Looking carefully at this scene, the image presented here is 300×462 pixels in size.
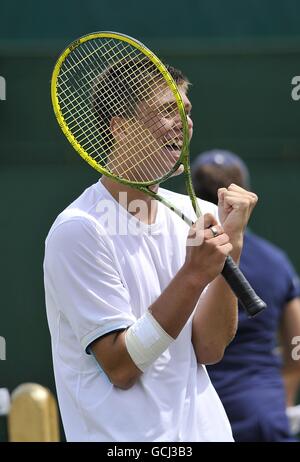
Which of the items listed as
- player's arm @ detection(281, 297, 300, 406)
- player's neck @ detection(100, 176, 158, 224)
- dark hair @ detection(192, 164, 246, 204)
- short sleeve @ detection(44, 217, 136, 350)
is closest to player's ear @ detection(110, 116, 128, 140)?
player's neck @ detection(100, 176, 158, 224)

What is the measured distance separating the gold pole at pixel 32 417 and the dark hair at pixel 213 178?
91 centimetres

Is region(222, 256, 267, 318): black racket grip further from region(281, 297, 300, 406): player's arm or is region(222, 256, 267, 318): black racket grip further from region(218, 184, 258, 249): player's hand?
region(281, 297, 300, 406): player's arm

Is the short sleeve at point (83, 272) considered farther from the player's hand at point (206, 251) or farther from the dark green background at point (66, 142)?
the dark green background at point (66, 142)

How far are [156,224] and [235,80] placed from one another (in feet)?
10.1

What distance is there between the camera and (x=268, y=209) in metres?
5.41

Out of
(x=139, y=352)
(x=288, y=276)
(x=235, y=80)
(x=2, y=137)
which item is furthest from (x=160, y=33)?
(x=139, y=352)

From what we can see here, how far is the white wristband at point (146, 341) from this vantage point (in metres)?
2.25

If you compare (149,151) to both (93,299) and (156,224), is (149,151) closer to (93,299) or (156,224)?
(156,224)

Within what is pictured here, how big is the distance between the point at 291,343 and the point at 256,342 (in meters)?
0.38

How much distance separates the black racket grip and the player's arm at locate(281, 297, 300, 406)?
1.41 metres

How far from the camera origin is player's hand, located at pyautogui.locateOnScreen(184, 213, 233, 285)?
226cm

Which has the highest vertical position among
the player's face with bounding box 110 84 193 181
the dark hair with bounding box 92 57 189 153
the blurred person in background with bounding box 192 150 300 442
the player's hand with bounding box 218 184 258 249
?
the dark hair with bounding box 92 57 189 153

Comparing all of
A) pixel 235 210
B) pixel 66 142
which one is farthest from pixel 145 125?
pixel 66 142

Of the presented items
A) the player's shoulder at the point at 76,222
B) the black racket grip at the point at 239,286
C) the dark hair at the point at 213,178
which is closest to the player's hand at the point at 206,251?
the black racket grip at the point at 239,286
